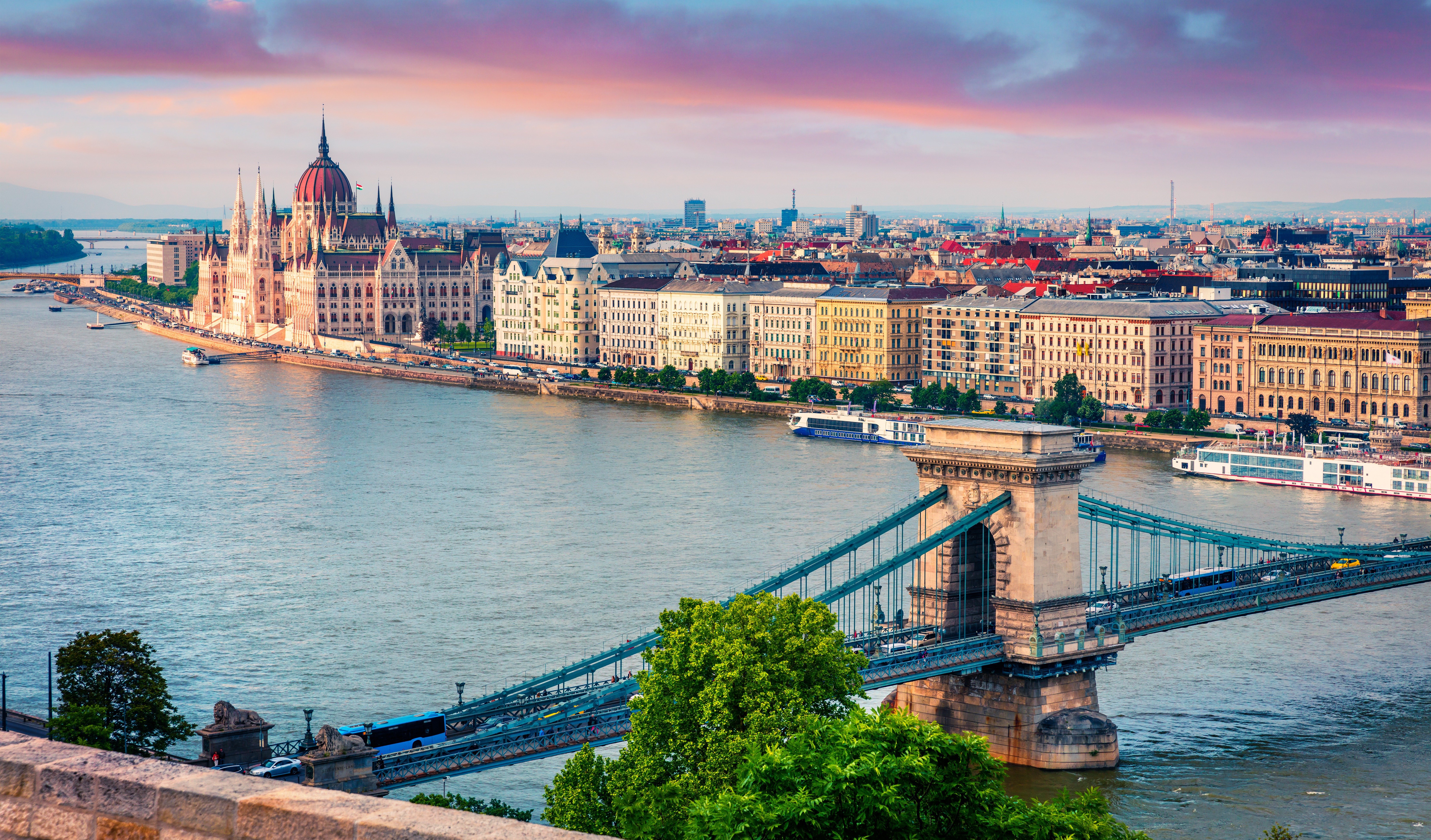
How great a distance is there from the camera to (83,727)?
17.0 m

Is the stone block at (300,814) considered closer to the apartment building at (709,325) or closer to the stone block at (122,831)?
the stone block at (122,831)

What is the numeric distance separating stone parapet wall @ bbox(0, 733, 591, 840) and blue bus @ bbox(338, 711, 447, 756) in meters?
15.3

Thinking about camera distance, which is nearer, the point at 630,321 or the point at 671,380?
the point at 671,380

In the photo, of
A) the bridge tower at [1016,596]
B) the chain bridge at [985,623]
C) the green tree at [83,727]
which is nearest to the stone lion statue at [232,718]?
the chain bridge at [985,623]

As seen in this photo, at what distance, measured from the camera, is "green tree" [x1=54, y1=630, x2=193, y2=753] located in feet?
59.1

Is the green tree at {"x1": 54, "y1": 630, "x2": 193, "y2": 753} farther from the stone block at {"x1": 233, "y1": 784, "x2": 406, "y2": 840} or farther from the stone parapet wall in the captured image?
the stone block at {"x1": 233, "y1": 784, "x2": 406, "y2": 840}

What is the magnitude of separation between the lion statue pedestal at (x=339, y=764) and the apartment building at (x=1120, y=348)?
4562 centimetres

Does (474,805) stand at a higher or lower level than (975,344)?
lower

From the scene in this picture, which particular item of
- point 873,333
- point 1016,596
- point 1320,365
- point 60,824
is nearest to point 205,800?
point 60,824

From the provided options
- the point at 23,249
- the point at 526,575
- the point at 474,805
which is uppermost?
the point at 23,249

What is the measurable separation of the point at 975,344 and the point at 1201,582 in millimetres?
41491

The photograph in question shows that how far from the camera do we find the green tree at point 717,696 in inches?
562

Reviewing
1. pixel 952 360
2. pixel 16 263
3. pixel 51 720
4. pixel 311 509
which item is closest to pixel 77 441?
pixel 311 509

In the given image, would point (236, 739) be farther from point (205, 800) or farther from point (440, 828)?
point (440, 828)
